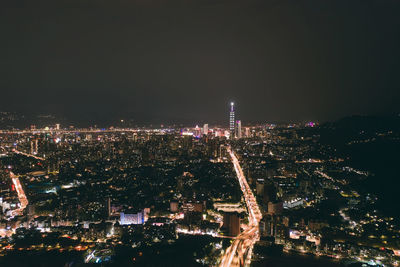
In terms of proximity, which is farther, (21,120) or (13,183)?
(21,120)

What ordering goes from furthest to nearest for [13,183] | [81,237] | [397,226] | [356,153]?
[356,153] < [13,183] < [397,226] < [81,237]

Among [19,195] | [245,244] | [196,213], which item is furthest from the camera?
[19,195]

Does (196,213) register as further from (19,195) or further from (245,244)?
(19,195)

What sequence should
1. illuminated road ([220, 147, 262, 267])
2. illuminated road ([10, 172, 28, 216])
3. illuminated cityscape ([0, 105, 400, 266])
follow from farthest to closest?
illuminated road ([10, 172, 28, 216])
illuminated cityscape ([0, 105, 400, 266])
illuminated road ([220, 147, 262, 267])

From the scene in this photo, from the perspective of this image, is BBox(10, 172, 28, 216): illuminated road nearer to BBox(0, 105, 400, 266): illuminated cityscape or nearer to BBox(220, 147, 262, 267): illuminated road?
BBox(0, 105, 400, 266): illuminated cityscape

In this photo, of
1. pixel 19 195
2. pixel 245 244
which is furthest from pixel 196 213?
pixel 19 195

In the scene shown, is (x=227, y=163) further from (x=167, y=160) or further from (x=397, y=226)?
(x=397, y=226)

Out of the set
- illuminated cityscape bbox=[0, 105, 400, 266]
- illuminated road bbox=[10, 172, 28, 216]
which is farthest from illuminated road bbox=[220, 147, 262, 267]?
illuminated road bbox=[10, 172, 28, 216]

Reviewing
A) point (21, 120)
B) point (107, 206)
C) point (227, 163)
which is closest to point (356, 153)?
point (227, 163)

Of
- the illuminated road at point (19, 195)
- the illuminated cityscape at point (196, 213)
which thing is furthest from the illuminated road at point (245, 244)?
the illuminated road at point (19, 195)

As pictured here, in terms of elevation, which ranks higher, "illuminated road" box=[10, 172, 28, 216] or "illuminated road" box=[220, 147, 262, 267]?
"illuminated road" box=[10, 172, 28, 216]

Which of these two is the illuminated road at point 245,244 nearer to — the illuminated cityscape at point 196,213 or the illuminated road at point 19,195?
the illuminated cityscape at point 196,213
